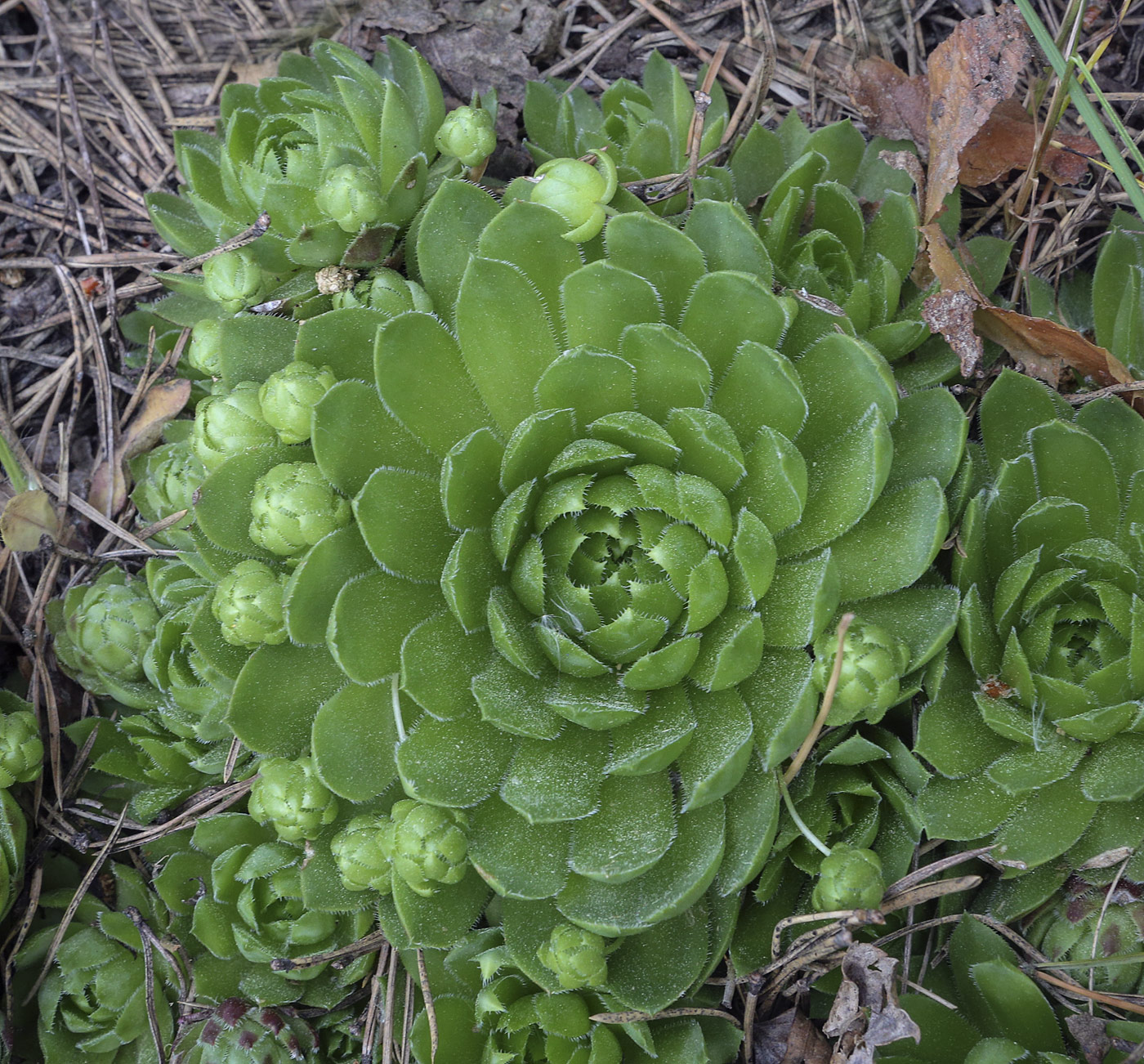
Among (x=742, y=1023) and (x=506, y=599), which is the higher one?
(x=506, y=599)

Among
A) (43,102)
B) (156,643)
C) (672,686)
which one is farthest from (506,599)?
(43,102)

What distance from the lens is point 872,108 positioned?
2.83 m

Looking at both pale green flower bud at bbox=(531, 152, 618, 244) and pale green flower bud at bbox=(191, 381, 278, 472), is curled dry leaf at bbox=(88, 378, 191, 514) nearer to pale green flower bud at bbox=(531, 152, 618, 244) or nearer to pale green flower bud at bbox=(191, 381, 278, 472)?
pale green flower bud at bbox=(191, 381, 278, 472)

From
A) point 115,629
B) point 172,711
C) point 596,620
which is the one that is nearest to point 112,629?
point 115,629

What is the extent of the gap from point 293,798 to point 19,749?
948 millimetres

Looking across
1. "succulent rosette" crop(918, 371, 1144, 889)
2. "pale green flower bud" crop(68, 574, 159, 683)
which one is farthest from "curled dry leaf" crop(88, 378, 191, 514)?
"succulent rosette" crop(918, 371, 1144, 889)

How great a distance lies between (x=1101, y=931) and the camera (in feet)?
6.91

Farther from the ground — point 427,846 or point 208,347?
point 208,347

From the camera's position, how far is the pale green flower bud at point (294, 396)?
223 centimetres

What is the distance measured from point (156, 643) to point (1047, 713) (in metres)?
2.25

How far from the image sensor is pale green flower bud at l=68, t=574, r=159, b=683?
105 inches

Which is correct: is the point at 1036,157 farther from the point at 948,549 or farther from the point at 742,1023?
the point at 742,1023

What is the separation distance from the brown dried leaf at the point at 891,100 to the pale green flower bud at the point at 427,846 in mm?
2312

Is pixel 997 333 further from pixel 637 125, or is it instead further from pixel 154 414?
pixel 154 414
